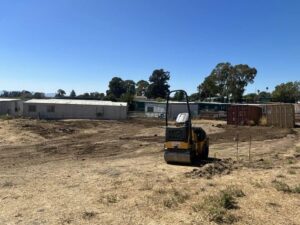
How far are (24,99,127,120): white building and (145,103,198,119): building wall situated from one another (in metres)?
9.17

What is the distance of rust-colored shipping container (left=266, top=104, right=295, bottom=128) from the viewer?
4347 centimetres

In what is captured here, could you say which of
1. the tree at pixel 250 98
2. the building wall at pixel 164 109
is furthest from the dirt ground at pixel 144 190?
the tree at pixel 250 98

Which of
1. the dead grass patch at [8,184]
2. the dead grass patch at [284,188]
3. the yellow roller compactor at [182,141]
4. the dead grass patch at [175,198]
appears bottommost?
the dead grass patch at [8,184]

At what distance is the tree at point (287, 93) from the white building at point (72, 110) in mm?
78722

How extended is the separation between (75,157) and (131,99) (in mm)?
Result: 66107

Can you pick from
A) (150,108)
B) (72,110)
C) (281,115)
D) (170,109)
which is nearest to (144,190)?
(281,115)

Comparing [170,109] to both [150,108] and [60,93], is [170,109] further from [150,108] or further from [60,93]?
[60,93]

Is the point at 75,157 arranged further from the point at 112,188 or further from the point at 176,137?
the point at 112,188

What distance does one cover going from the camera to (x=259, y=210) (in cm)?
920

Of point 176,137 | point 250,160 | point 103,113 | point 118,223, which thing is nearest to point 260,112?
point 103,113

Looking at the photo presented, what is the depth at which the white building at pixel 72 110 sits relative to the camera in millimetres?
56938

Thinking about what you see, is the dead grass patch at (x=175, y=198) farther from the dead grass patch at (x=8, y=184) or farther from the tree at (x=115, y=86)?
the tree at (x=115, y=86)

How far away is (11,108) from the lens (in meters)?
62.1

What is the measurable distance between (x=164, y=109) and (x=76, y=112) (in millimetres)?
19201
